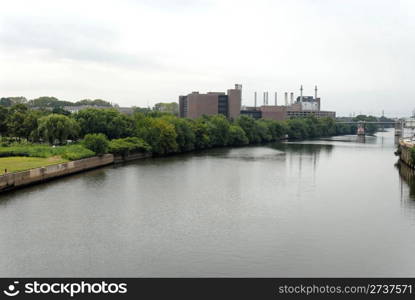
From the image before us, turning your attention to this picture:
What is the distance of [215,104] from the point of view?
124 m

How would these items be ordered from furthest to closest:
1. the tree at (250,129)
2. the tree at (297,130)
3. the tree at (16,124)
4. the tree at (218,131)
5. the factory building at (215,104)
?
the factory building at (215,104), the tree at (297,130), the tree at (250,129), the tree at (218,131), the tree at (16,124)

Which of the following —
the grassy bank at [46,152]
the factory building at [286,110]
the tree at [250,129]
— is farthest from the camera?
the factory building at [286,110]

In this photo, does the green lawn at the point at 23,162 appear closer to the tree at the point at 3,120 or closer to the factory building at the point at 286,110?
the tree at the point at 3,120

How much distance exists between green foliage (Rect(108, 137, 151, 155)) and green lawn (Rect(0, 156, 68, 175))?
9.21 m

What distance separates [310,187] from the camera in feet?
108

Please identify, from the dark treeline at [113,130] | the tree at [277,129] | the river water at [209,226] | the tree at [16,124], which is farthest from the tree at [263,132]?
the river water at [209,226]

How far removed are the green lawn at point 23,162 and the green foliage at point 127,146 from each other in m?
9.21

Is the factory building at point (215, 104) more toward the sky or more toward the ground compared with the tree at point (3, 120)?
more toward the sky

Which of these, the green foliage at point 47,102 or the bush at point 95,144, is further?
the green foliage at point 47,102

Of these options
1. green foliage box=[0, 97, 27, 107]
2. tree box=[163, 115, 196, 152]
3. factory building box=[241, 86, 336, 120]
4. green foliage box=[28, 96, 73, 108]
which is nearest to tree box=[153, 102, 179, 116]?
factory building box=[241, 86, 336, 120]

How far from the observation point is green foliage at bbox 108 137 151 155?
48.4 m

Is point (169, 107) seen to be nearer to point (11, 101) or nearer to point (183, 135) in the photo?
point (11, 101)

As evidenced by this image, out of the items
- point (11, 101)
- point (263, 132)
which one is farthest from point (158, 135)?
point (11, 101)

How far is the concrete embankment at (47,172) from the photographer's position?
98.3 feet
